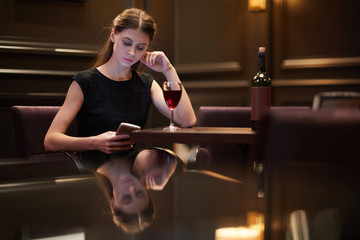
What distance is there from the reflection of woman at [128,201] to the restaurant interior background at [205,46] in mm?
2742

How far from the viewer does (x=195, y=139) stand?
Answer: 1345 mm

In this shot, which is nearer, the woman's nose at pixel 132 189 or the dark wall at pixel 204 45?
the woman's nose at pixel 132 189

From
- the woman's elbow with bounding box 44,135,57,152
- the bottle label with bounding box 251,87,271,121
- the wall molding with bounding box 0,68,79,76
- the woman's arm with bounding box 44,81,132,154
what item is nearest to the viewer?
the bottle label with bounding box 251,87,271,121

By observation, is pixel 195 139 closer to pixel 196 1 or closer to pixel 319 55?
pixel 319 55

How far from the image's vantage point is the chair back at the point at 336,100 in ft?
1.97

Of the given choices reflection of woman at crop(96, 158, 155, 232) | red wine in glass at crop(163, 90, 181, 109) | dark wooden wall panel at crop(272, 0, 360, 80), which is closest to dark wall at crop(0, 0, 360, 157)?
dark wooden wall panel at crop(272, 0, 360, 80)

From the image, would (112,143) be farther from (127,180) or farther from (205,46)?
(205,46)

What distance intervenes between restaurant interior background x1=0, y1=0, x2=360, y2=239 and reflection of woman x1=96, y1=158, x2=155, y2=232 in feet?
9.00

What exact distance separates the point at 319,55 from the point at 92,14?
181cm

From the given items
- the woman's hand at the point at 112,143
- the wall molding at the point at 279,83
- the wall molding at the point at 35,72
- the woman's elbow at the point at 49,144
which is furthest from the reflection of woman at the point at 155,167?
the wall molding at the point at 35,72

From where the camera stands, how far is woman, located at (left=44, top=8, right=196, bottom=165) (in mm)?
2119

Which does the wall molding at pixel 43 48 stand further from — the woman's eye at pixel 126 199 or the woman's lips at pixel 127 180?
the woman's eye at pixel 126 199

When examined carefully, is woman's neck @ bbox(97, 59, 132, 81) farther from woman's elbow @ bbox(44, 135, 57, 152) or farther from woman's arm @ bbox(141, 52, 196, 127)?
woman's elbow @ bbox(44, 135, 57, 152)

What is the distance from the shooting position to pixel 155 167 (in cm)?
79
